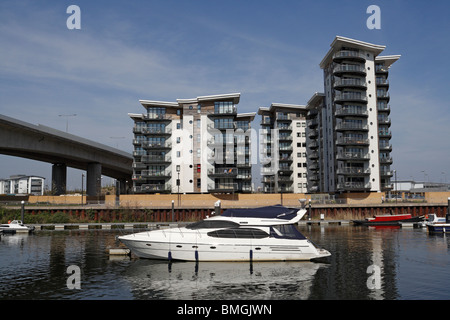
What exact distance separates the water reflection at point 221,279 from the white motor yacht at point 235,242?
57 centimetres

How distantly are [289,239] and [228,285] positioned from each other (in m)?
7.50

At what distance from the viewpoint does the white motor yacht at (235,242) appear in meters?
25.8

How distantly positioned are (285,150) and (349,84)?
35.8 metres

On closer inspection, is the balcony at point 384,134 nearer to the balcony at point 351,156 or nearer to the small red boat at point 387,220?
the balcony at point 351,156

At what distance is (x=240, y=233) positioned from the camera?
26.1m

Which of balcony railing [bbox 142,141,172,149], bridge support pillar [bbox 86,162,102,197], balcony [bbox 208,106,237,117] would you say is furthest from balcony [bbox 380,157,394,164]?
bridge support pillar [bbox 86,162,102,197]

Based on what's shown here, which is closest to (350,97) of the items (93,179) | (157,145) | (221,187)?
(221,187)

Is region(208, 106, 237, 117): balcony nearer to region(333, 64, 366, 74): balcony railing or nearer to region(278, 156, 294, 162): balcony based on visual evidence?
region(333, 64, 366, 74): balcony railing

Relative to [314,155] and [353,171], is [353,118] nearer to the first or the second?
[353,171]

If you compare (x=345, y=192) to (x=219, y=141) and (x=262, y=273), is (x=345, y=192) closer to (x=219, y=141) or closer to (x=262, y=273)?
(x=219, y=141)

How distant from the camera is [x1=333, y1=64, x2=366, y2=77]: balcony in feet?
258

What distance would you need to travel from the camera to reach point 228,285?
20.3m

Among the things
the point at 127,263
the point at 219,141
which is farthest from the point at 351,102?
the point at 127,263

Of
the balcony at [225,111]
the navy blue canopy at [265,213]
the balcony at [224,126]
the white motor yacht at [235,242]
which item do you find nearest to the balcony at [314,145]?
the balcony at [224,126]
